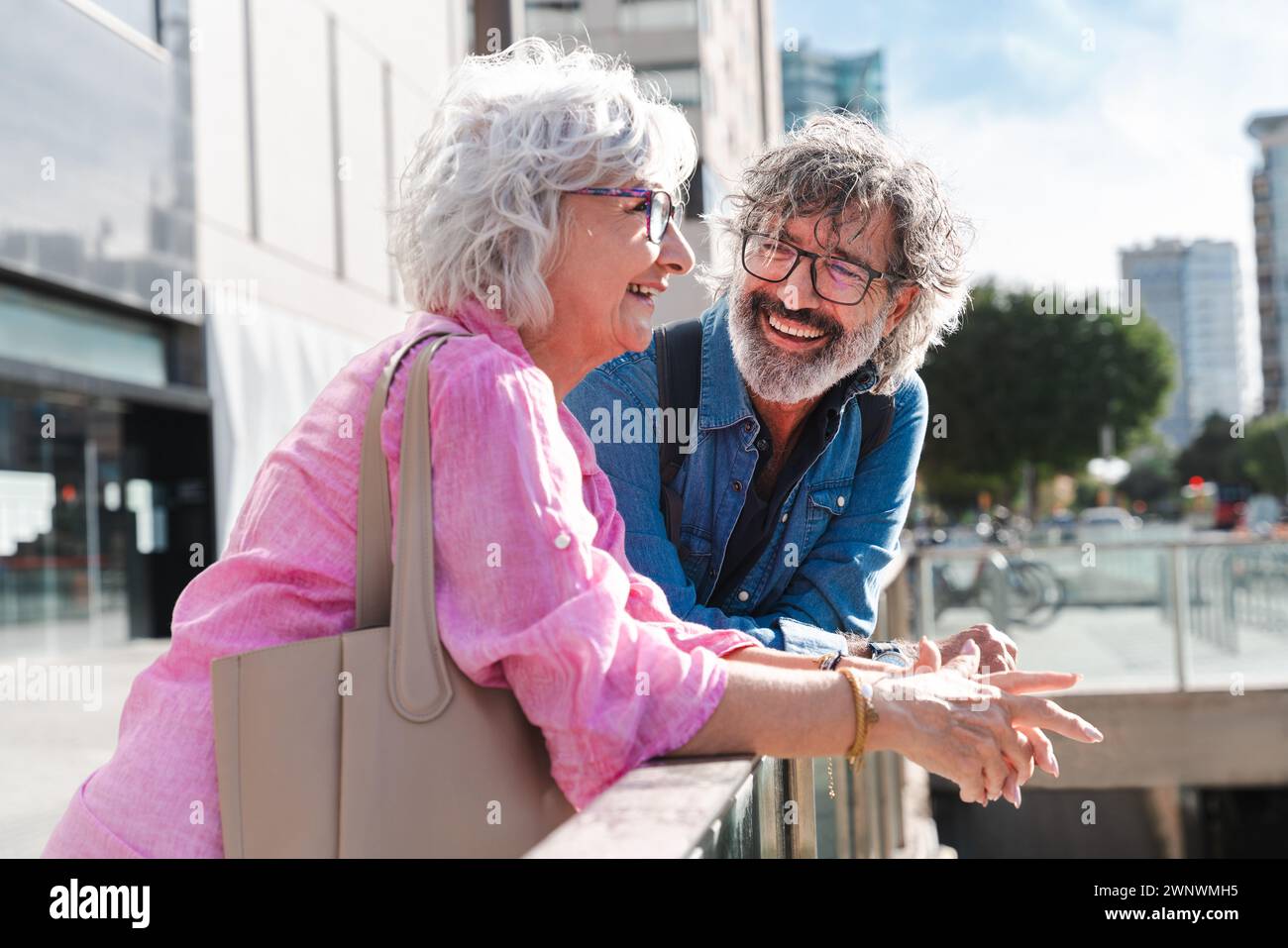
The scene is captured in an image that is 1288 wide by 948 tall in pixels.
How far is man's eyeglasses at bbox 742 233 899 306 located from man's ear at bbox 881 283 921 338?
A: 4.9 inches

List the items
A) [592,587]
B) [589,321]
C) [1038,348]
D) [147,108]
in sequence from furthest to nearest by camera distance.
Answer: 1. [1038,348]
2. [147,108]
3. [589,321]
4. [592,587]

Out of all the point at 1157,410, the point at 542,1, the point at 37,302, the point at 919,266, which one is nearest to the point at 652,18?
the point at 542,1

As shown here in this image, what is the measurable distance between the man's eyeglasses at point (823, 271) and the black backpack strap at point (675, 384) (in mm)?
194

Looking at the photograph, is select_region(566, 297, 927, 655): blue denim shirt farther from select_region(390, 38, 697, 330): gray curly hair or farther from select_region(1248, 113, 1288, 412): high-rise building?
select_region(1248, 113, 1288, 412): high-rise building

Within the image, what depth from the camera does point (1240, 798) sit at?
1193cm

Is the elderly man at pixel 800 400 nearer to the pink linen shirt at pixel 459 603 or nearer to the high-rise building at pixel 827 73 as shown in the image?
the pink linen shirt at pixel 459 603

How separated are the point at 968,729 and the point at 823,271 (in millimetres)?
1220

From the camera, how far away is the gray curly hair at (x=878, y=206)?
2.59 m

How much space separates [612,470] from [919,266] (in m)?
0.82

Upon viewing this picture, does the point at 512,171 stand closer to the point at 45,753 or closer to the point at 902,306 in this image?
the point at 902,306

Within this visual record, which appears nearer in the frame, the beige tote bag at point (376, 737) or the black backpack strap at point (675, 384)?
the beige tote bag at point (376, 737)

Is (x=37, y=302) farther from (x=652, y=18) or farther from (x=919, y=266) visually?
(x=652, y=18)

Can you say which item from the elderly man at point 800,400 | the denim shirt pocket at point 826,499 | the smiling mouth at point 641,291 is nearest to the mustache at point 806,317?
the elderly man at point 800,400

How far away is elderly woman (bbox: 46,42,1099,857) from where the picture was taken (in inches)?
51.4
